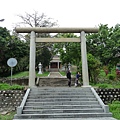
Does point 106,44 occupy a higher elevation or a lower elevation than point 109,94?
higher

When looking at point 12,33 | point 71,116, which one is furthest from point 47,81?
point 12,33

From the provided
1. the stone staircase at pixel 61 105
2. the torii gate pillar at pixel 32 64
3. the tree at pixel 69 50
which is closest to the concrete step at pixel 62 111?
the stone staircase at pixel 61 105

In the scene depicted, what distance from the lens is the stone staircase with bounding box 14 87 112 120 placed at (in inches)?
322

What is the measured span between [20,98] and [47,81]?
8.31 metres

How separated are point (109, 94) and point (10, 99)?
22.0 feet

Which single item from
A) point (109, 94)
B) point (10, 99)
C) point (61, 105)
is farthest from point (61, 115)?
point (109, 94)

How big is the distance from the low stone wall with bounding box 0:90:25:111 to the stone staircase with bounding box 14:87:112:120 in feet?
2.53

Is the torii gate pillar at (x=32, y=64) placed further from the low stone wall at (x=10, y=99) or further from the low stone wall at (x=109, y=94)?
the low stone wall at (x=109, y=94)

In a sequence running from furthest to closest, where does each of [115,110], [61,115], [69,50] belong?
[69,50]
[115,110]
[61,115]

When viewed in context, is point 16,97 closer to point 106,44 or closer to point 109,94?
point 109,94

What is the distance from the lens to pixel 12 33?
1083 inches

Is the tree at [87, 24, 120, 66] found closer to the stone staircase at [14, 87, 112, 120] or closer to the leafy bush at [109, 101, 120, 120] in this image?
the stone staircase at [14, 87, 112, 120]

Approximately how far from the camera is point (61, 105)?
30.2ft

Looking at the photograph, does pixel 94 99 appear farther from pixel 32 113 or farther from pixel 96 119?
pixel 32 113
